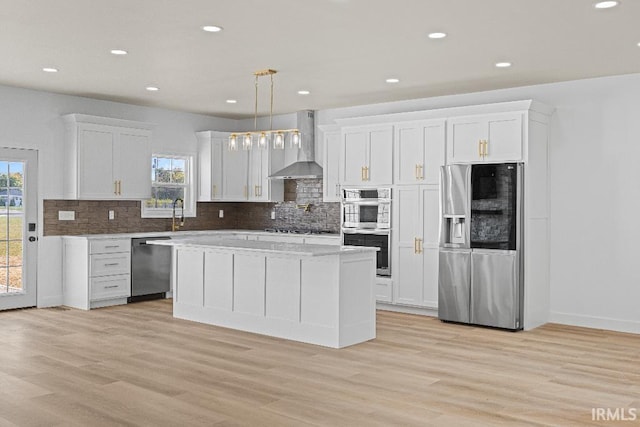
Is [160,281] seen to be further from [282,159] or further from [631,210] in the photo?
[631,210]

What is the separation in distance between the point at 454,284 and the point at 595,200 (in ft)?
5.73

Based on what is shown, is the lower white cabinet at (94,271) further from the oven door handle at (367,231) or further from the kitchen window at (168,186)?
the oven door handle at (367,231)

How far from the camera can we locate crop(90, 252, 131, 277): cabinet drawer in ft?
25.6

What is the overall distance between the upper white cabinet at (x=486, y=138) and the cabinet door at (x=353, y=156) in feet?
3.95

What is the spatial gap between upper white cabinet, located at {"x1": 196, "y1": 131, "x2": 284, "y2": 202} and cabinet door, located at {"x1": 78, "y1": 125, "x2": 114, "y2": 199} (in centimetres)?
164

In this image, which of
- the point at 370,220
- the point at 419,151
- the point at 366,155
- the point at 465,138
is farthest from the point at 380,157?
the point at 465,138

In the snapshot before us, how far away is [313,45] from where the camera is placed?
17.6ft

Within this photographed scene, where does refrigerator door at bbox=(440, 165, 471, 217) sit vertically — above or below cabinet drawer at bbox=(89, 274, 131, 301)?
above

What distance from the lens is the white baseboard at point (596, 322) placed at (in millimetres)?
6520

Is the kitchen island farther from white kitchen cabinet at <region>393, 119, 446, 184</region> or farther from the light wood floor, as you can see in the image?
white kitchen cabinet at <region>393, 119, 446, 184</region>

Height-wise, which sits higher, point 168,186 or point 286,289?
point 168,186

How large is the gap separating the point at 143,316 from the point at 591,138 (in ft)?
17.8

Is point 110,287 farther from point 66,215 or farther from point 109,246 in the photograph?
point 66,215

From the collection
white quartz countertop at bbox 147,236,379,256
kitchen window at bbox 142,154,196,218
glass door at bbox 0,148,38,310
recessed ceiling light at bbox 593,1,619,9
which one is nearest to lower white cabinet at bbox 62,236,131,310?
glass door at bbox 0,148,38,310
